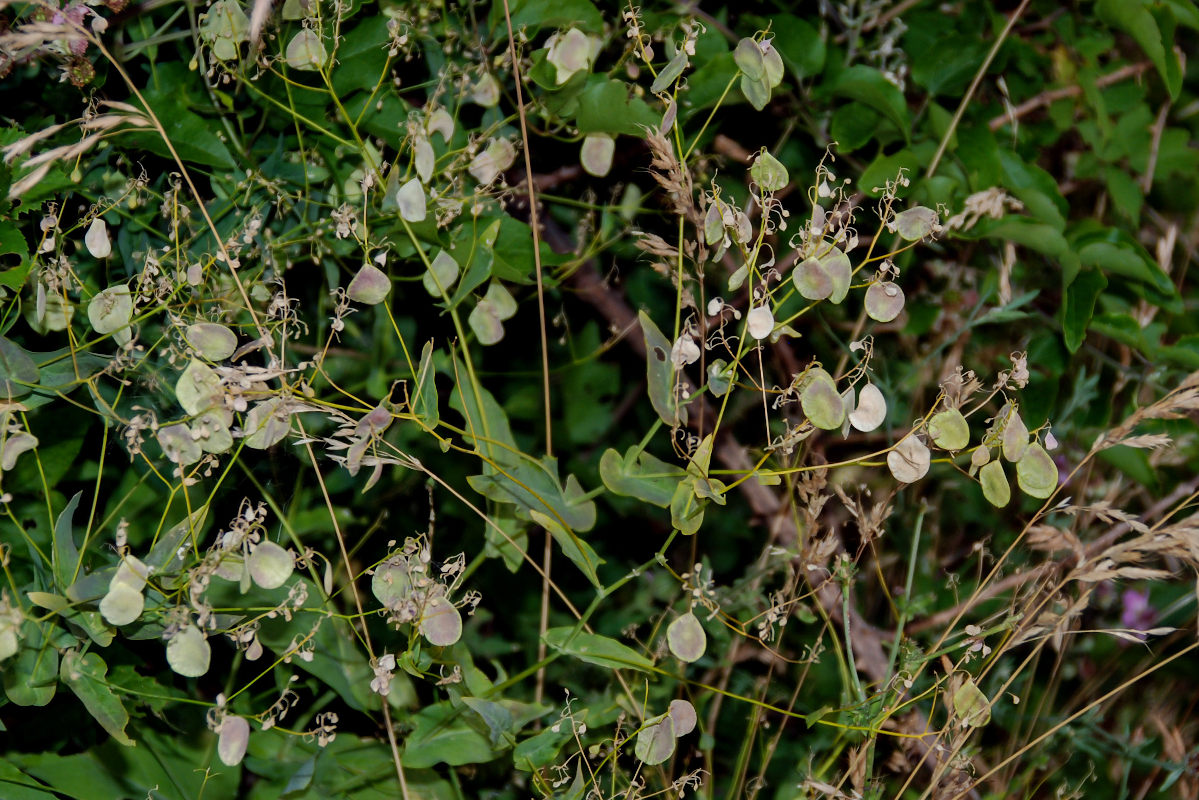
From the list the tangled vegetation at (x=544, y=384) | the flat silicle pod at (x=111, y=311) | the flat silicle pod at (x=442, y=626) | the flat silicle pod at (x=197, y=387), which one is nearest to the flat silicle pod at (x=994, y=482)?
the tangled vegetation at (x=544, y=384)

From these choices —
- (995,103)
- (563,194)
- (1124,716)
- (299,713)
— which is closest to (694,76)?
(563,194)

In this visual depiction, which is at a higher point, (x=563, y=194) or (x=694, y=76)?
(x=694, y=76)

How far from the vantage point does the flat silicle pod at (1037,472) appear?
1.98 ft

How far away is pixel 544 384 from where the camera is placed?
2.51 feet

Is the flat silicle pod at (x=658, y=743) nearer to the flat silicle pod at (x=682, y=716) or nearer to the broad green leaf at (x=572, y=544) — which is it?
the flat silicle pod at (x=682, y=716)

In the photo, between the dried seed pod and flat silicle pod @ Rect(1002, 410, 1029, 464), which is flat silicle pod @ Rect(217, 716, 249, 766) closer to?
the dried seed pod

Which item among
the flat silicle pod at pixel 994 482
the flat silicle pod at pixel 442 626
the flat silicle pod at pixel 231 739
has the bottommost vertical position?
the flat silicle pod at pixel 231 739

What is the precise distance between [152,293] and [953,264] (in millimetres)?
798

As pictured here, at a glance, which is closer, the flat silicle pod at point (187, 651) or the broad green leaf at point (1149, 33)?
the flat silicle pod at point (187, 651)

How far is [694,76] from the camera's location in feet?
2.68

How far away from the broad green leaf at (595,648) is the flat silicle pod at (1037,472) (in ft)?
0.92

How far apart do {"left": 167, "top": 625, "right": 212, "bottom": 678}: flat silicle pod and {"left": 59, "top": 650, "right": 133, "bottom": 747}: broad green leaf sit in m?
0.09

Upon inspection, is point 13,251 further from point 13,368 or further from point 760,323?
point 760,323

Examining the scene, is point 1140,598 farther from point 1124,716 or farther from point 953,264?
point 953,264
